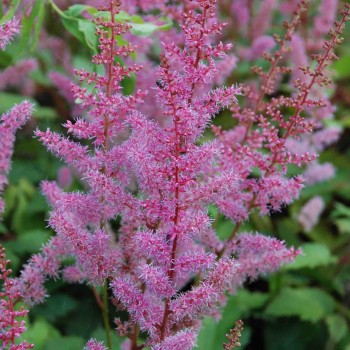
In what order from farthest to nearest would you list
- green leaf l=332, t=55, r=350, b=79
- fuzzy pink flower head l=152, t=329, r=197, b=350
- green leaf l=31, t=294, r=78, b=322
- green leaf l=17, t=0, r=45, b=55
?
green leaf l=332, t=55, r=350, b=79 → green leaf l=31, t=294, r=78, b=322 → green leaf l=17, t=0, r=45, b=55 → fuzzy pink flower head l=152, t=329, r=197, b=350

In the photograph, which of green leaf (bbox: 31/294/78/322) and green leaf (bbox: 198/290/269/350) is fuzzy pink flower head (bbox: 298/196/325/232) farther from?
green leaf (bbox: 31/294/78/322)

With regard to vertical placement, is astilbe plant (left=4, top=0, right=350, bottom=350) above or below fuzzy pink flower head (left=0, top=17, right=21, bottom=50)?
below

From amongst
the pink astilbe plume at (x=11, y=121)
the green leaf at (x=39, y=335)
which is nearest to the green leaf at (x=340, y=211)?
the green leaf at (x=39, y=335)

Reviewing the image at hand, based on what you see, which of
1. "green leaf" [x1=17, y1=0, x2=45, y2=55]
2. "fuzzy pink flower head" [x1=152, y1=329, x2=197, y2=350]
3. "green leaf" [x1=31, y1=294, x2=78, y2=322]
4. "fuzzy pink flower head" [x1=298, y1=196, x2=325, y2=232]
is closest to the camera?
"fuzzy pink flower head" [x1=152, y1=329, x2=197, y2=350]

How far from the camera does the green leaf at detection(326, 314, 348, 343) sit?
84.2 inches

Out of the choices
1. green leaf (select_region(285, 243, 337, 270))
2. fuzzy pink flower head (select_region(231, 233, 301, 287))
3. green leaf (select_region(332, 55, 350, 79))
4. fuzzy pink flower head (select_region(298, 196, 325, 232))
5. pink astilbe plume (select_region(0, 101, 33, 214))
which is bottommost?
green leaf (select_region(285, 243, 337, 270))

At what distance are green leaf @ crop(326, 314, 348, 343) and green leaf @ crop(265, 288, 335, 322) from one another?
3 centimetres

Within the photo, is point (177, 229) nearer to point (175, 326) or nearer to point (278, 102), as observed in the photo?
point (175, 326)

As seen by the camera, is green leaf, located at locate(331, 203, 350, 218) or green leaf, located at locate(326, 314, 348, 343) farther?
green leaf, located at locate(331, 203, 350, 218)

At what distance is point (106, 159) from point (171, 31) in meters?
0.78

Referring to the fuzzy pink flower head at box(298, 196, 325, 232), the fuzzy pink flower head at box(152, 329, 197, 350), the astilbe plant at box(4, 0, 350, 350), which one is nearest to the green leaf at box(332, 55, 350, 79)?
the fuzzy pink flower head at box(298, 196, 325, 232)

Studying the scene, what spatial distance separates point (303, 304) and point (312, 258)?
0.15 metres

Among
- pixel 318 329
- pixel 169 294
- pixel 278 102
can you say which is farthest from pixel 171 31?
pixel 318 329

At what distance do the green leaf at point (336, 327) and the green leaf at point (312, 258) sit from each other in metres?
0.17
